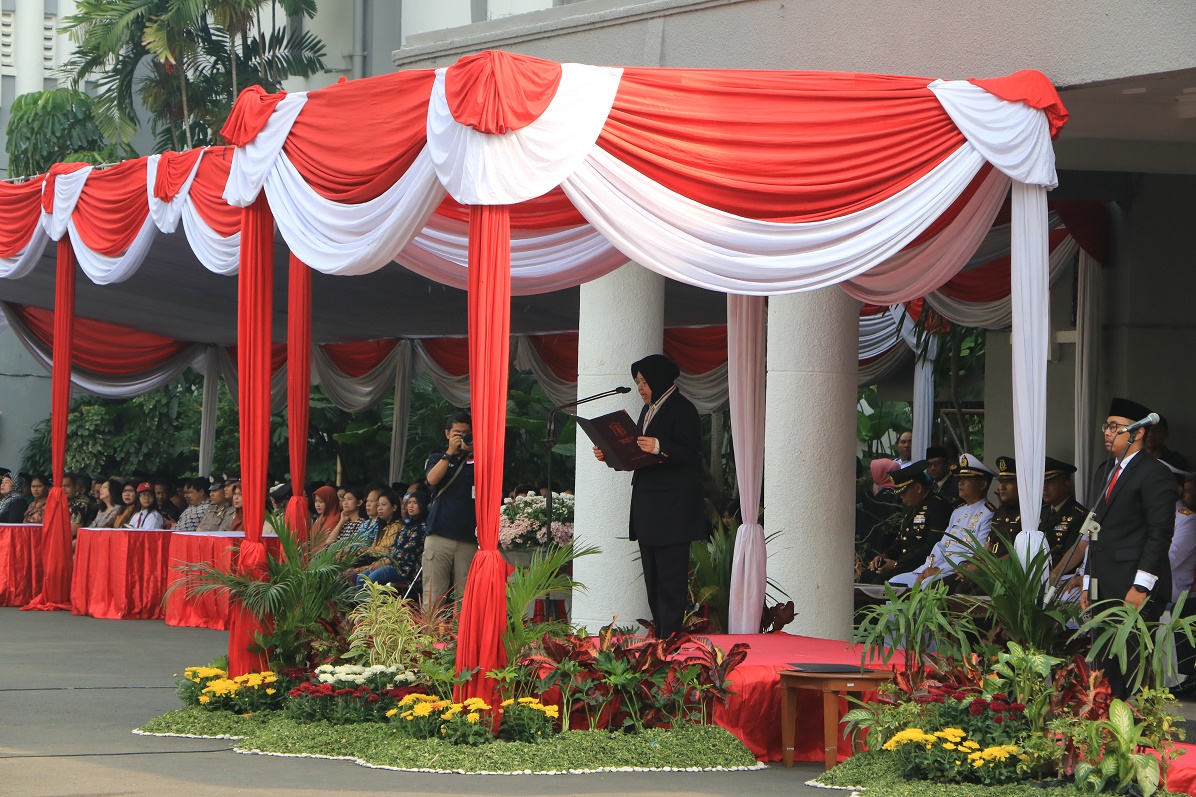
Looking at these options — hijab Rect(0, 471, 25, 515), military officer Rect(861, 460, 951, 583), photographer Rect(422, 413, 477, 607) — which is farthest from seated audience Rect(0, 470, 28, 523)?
military officer Rect(861, 460, 951, 583)

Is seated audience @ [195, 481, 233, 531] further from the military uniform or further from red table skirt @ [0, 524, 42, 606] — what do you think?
the military uniform

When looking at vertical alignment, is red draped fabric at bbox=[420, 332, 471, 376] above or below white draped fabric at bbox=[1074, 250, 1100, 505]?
above

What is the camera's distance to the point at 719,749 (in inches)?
271

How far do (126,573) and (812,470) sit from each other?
676 cm

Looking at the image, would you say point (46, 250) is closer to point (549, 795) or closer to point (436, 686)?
point (436, 686)

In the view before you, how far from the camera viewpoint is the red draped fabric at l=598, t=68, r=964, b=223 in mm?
6926

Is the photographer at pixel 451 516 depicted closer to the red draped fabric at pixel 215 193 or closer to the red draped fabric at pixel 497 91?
the red draped fabric at pixel 215 193

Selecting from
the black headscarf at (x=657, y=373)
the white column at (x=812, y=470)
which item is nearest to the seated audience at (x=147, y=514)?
the white column at (x=812, y=470)

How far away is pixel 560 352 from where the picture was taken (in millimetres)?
18125

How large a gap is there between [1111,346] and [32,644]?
7.87 meters

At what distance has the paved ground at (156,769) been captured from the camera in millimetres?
6137

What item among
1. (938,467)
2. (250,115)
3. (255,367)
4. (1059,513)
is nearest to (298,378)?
(255,367)

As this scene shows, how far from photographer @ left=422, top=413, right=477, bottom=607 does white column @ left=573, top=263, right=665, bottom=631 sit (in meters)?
0.67

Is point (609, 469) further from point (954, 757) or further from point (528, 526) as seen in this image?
point (954, 757)
